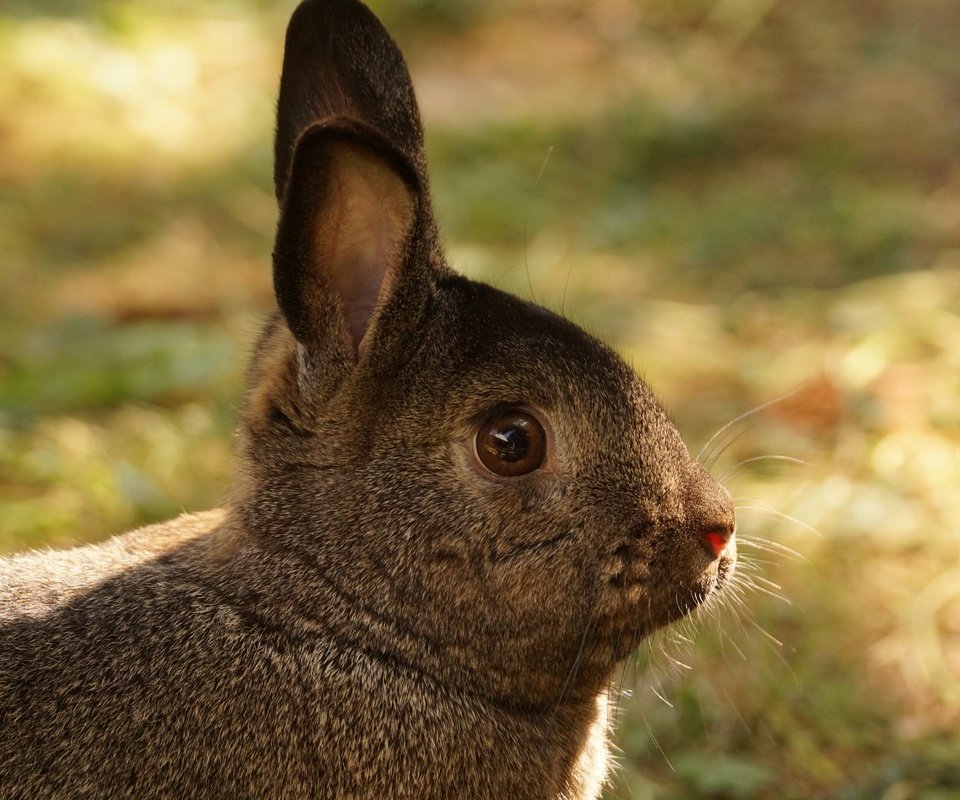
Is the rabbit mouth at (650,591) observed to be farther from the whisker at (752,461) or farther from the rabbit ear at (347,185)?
the rabbit ear at (347,185)

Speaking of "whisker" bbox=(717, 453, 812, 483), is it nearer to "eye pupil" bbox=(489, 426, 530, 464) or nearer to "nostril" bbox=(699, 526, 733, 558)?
"nostril" bbox=(699, 526, 733, 558)

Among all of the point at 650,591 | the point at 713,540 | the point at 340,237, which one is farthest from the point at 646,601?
the point at 340,237

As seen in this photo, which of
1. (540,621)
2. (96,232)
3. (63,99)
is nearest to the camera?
(540,621)

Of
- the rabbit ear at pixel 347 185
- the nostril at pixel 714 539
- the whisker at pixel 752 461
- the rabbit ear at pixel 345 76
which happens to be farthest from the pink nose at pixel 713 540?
the rabbit ear at pixel 345 76

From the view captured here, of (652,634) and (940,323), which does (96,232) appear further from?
(652,634)

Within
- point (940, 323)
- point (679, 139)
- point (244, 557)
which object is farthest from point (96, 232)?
point (244, 557)
